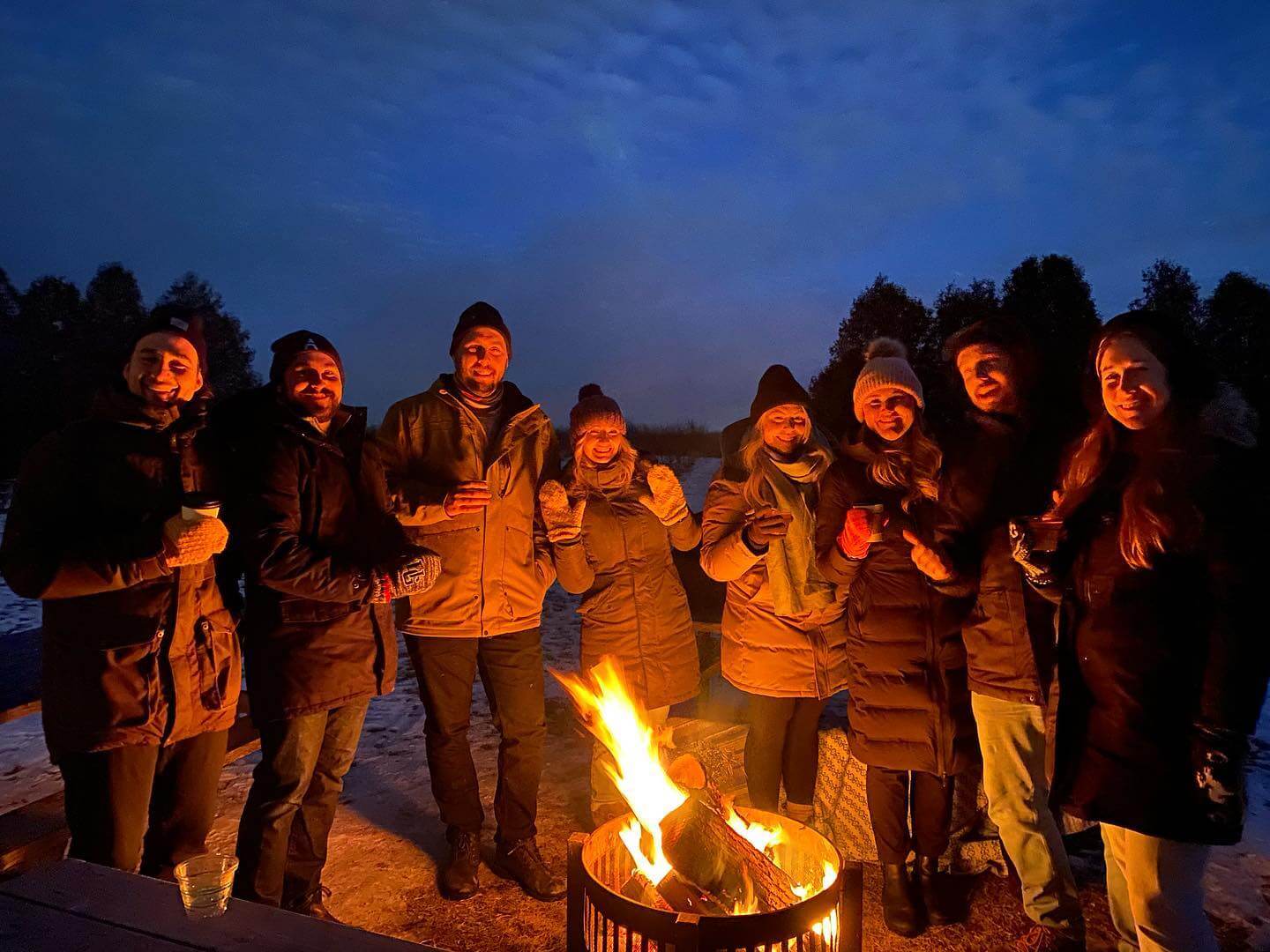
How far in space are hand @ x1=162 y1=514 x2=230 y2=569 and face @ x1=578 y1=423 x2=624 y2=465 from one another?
1835 millimetres

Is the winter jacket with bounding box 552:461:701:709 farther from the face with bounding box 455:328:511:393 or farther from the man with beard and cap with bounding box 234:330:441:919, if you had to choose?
the man with beard and cap with bounding box 234:330:441:919

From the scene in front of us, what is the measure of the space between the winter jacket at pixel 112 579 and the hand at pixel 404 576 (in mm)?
658

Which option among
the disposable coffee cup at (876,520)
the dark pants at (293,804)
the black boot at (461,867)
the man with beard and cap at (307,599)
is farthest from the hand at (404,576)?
the disposable coffee cup at (876,520)

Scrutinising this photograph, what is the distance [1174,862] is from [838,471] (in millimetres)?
1894

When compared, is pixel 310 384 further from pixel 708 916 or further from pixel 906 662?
pixel 906 662

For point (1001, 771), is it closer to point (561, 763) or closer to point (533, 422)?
point (533, 422)

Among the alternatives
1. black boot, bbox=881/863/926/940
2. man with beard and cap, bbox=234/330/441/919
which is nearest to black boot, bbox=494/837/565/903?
man with beard and cap, bbox=234/330/441/919

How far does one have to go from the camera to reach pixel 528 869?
145 inches

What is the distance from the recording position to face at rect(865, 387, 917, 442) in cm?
345

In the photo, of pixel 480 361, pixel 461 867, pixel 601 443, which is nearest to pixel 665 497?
pixel 601 443

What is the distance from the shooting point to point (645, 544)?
13.2 feet

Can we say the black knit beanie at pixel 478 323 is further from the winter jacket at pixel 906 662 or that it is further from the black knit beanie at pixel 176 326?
the winter jacket at pixel 906 662

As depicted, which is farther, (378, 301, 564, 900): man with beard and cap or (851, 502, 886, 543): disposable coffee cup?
(378, 301, 564, 900): man with beard and cap

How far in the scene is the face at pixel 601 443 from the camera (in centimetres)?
391
